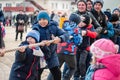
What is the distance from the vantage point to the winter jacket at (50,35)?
20.8 feet

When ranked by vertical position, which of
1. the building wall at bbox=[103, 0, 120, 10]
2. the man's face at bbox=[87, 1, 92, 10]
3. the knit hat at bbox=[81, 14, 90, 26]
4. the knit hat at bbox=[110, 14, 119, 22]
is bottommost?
the building wall at bbox=[103, 0, 120, 10]

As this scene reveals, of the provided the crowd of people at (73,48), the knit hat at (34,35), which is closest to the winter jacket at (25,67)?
the crowd of people at (73,48)

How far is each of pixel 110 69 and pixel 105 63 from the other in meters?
0.09

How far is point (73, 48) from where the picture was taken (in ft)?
23.2

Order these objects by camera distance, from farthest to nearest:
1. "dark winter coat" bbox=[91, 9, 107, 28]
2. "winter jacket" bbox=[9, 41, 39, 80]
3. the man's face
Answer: the man's face → "dark winter coat" bbox=[91, 9, 107, 28] → "winter jacket" bbox=[9, 41, 39, 80]

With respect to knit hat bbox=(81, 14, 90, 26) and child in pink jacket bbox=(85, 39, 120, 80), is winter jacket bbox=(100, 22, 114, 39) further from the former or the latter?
child in pink jacket bbox=(85, 39, 120, 80)

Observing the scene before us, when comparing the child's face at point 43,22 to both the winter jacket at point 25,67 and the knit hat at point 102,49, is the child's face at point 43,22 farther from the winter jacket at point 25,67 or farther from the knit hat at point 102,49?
the knit hat at point 102,49

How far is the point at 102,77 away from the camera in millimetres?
4113

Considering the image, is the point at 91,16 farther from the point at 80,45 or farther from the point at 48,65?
the point at 48,65

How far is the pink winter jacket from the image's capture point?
4156 mm

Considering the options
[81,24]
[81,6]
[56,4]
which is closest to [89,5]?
[81,6]

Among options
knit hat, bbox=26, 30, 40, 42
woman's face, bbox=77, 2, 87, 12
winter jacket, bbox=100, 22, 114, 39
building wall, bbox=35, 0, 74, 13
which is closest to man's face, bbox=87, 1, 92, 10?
winter jacket, bbox=100, 22, 114, 39

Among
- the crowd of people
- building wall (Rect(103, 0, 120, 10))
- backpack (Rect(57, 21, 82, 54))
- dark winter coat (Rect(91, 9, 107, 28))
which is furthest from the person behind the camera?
building wall (Rect(103, 0, 120, 10))

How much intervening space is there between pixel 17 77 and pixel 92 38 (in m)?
2.56
